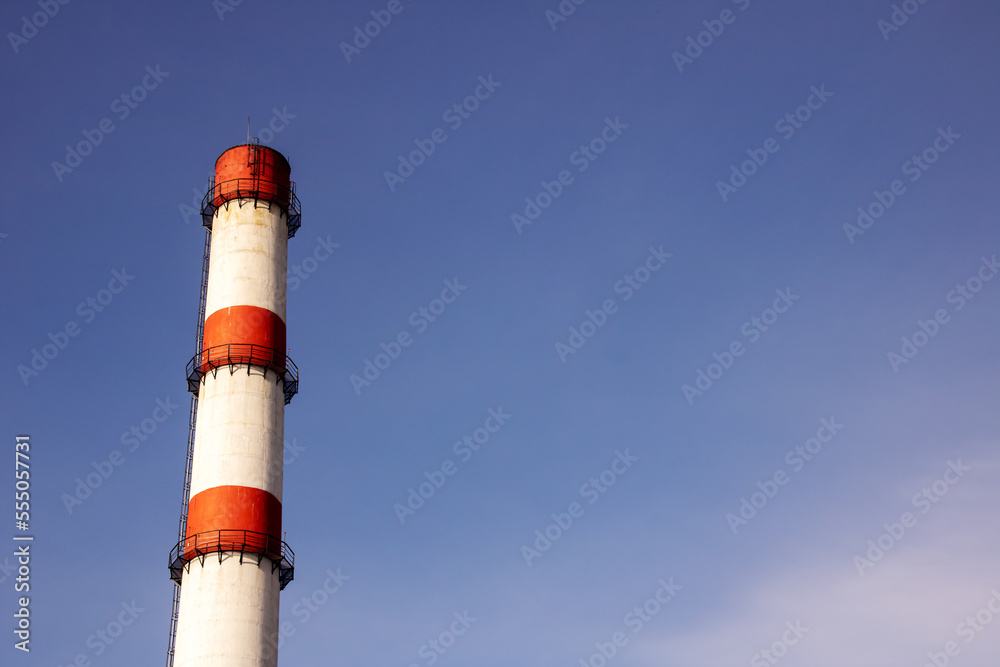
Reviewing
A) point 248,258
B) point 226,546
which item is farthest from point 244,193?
point 226,546

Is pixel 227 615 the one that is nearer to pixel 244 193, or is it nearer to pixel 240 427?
pixel 240 427

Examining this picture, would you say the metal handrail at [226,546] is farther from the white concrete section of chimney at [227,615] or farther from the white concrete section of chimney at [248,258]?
the white concrete section of chimney at [248,258]

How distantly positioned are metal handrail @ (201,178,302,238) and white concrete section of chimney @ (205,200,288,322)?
1.13 ft

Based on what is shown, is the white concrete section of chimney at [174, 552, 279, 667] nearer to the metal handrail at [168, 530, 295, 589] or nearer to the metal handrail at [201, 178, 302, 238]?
the metal handrail at [168, 530, 295, 589]

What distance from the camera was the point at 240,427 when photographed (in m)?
43.6

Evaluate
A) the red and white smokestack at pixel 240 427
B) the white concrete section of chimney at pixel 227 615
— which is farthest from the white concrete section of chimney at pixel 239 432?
the white concrete section of chimney at pixel 227 615

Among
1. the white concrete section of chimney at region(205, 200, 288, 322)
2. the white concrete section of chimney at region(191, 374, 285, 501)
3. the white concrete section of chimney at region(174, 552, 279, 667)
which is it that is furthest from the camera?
the white concrete section of chimney at region(205, 200, 288, 322)

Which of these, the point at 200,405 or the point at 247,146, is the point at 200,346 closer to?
the point at 200,405

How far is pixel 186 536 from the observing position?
4238cm

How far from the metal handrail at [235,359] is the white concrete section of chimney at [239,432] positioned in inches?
10.6

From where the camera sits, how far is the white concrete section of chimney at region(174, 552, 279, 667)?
39.9 metres

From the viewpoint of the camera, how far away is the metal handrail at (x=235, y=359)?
44.7 meters

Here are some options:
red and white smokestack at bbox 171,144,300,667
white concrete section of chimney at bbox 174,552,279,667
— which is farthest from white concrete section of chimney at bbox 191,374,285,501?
white concrete section of chimney at bbox 174,552,279,667

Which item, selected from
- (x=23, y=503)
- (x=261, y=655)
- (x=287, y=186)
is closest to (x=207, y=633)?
(x=261, y=655)
